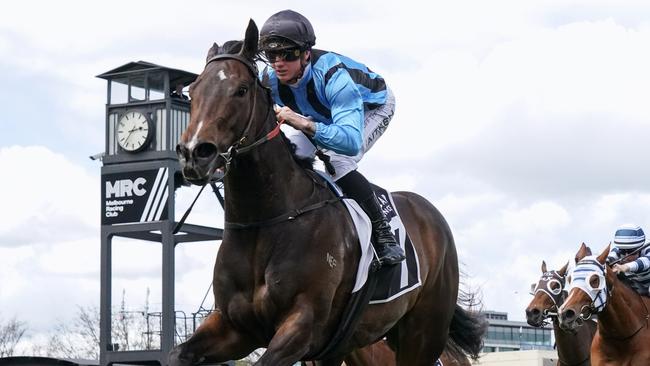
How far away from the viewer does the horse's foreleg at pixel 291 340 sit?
25.3ft

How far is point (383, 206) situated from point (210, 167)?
2.01 metres

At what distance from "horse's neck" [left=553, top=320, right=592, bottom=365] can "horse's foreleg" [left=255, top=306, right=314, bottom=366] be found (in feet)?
27.1

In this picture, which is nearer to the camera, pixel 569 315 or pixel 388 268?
pixel 388 268

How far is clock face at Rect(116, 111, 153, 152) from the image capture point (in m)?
46.7

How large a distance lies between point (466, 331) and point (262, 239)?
2997mm

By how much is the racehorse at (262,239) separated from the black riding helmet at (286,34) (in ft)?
0.79

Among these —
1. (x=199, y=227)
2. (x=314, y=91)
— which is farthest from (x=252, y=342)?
(x=199, y=227)

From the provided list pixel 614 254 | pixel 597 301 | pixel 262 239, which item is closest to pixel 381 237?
pixel 262 239

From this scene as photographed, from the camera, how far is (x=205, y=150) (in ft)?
24.1

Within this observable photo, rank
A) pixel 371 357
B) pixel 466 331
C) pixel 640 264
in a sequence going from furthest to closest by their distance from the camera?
pixel 640 264, pixel 371 357, pixel 466 331

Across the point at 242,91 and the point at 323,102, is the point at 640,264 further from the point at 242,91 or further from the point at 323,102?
the point at 242,91

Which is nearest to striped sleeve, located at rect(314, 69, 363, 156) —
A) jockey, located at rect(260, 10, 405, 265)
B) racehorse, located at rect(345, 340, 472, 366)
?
jockey, located at rect(260, 10, 405, 265)

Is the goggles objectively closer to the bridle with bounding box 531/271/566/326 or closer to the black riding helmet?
the black riding helmet

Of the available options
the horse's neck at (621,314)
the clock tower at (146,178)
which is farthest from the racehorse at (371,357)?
the clock tower at (146,178)
